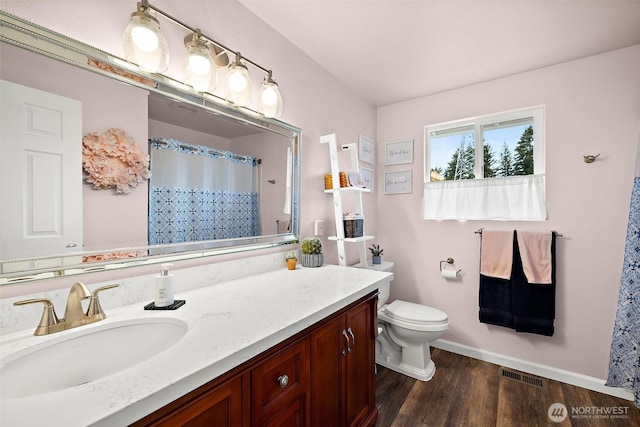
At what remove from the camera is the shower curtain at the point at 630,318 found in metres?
1.75

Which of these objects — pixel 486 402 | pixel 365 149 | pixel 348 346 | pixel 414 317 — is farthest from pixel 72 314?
pixel 365 149

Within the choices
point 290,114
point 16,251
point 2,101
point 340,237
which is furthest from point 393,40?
point 16,251

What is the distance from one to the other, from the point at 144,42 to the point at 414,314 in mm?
2302

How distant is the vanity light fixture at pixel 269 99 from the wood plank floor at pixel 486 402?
6.47 feet

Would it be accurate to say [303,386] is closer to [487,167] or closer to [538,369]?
[538,369]

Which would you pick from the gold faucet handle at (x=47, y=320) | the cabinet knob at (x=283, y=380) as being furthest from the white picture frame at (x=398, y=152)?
the gold faucet handle at (x=47, y=320)

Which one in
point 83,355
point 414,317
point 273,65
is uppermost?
point 273,65

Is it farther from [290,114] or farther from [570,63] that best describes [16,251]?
[570,63]

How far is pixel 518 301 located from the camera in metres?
2.15

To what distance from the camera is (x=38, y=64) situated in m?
0.87

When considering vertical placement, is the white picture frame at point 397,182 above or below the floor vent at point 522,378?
above

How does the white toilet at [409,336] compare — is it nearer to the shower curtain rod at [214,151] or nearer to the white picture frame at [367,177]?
the white picture frame at [367,177]

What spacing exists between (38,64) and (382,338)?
2539 millimetres

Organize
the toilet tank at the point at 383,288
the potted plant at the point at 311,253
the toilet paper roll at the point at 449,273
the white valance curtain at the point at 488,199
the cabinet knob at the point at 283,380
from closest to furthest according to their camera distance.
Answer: the cabinet knob at the point at 283,380 < the potted plant at the point at 311,253 < the white valance curtain at the point at 488,199 < the toilet tank at the point at 383,288 < the toilet paper roll at the point at 449,273
